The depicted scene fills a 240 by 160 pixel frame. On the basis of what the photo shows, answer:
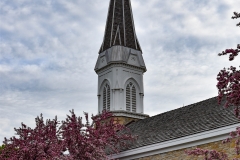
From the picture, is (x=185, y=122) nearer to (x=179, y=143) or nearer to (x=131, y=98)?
(x=179, y=143)

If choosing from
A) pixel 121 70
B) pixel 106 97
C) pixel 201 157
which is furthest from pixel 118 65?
pixel 201 157

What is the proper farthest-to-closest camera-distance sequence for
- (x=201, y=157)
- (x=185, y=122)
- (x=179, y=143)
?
(x=185, y=122), (x=179, y=143), (x=201, y=157)

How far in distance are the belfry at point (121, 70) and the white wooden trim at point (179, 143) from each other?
32.3ft

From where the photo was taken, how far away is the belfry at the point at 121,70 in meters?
28.8

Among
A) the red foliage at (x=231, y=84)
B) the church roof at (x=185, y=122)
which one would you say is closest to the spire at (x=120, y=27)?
the church roof at (x=185, y=122)

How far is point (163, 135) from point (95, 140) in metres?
3.43

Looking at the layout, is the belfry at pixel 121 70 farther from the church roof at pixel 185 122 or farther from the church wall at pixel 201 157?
the church wall at pixel 201 157

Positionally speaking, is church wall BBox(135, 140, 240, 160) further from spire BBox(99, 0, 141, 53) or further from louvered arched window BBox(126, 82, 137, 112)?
spire BBox(99, 0, 141, 53)

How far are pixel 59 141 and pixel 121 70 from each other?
46.5ft

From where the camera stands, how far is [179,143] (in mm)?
15633

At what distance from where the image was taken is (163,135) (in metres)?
17.7

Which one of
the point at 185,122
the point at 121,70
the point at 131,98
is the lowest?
the point at 185,122

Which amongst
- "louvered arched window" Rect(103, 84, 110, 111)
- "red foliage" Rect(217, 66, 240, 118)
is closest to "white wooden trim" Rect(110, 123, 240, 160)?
"red foliage" Rect(217, 66, 240, 118)

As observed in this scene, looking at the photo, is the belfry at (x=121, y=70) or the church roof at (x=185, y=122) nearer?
the church roof at (x=185, y=122)
